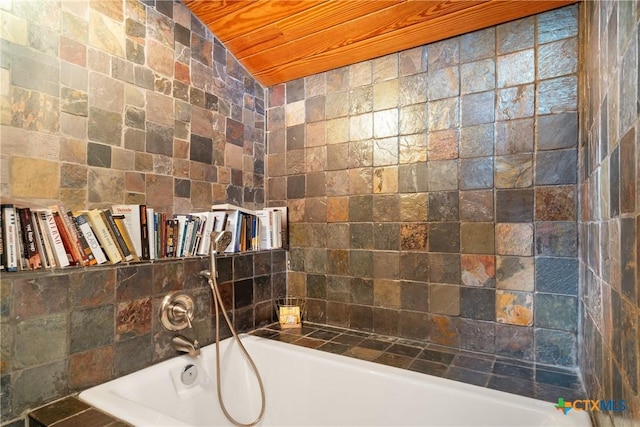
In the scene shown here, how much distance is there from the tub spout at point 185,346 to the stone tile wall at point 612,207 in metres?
1.32

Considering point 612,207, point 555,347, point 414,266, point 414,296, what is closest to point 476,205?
point 414,266

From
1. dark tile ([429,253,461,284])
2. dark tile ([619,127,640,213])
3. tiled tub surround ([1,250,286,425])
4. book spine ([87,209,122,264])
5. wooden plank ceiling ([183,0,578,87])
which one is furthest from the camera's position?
dark tile ([429,253,461,284])

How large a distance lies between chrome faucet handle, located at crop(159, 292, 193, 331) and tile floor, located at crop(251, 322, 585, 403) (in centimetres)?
44

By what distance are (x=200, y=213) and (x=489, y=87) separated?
1.49 metres

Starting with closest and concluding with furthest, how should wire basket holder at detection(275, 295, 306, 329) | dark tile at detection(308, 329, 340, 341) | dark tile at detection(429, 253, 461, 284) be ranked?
dark tile at detection(429, 253, 461, 284), dark tile at detection(308, 329, 340, 341), wire basket holder at detection(275, 295, 306, 329)

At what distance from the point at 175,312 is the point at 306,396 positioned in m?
0.66

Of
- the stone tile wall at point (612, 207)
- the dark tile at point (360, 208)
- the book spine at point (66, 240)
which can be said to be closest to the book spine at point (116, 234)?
the book spine at point (66, 240)

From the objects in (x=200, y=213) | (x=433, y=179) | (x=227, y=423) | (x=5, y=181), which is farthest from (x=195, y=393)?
(x=433, y=179)

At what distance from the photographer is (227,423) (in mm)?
1349

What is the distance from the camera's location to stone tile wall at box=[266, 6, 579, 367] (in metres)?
1.27

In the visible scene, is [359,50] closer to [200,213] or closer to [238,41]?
[238,41]

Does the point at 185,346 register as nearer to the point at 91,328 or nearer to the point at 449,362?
the point at 91,328

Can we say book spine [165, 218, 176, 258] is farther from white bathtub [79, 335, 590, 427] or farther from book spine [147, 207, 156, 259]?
white bathtub [79, 335, 590, 427]

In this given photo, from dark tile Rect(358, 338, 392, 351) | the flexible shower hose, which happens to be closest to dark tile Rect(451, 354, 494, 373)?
dark tile Rect(358, 338, 392, 351)
